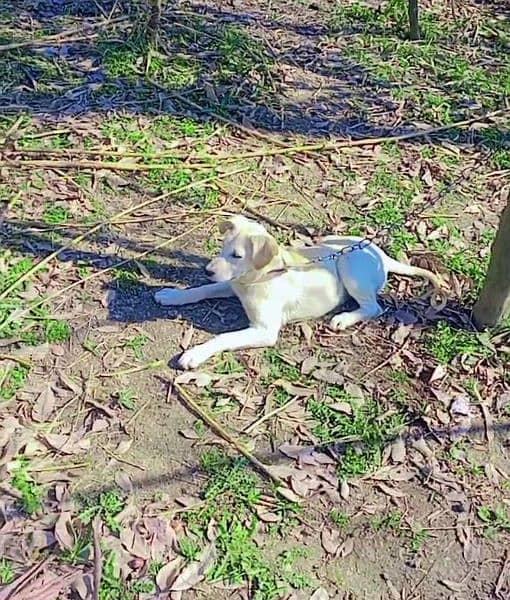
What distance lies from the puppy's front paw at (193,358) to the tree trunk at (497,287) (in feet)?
4.34

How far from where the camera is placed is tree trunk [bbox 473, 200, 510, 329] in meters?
3.93

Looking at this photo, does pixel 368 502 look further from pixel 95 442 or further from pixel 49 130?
pixel 49 130

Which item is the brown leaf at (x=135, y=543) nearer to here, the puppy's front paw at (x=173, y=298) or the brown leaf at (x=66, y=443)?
the brown leaf at (x=66, y=443)

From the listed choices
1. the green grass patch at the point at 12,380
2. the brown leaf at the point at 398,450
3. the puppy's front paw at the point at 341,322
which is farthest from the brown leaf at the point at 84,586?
the puppy's front paw at the point at 341,322

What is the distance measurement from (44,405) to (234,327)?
95 cm

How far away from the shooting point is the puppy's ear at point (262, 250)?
3809 mm

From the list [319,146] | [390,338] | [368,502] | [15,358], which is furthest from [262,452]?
[319,146]

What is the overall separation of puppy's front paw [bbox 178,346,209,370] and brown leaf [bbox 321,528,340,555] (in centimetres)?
97

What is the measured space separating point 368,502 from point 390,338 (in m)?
0.96

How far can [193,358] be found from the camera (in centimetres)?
390

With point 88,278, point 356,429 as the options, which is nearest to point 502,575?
point 356,429

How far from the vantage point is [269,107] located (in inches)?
235

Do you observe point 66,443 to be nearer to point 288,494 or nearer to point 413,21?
point 288,494

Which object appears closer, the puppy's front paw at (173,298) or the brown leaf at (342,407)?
the brown leaf at (342,407)
